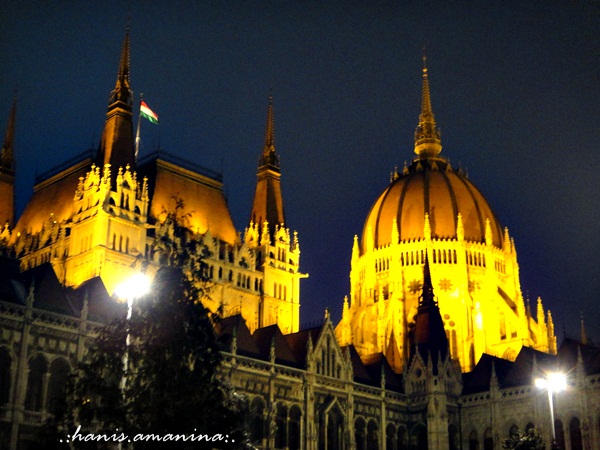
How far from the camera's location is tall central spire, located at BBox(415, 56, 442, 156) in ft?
371

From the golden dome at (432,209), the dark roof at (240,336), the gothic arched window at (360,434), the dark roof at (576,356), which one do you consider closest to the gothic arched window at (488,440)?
the dark roof at (576,356)

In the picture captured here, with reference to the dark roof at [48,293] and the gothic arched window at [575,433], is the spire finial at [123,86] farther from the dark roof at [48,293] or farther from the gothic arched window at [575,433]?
the gothic arched window at [575,433]

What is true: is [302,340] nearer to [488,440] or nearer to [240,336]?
[240,336]

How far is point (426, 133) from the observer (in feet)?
376

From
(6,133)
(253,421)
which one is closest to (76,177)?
(6,133)

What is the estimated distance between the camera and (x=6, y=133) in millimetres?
87188

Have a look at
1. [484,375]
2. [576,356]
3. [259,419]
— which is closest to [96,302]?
[259,419]

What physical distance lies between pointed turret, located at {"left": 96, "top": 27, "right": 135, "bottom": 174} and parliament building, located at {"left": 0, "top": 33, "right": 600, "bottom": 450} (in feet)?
0.40

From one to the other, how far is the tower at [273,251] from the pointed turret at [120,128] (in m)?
14.6

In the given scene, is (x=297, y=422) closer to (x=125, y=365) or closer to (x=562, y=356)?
A: (x=562, y=356)

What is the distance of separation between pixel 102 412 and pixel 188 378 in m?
3.44

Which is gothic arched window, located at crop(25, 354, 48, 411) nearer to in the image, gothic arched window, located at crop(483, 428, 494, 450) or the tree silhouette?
the tree silhouette

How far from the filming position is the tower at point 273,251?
78.8m

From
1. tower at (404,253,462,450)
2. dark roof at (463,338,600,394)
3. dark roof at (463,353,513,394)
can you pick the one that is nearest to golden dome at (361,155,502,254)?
tower at (404,253,462,450)
